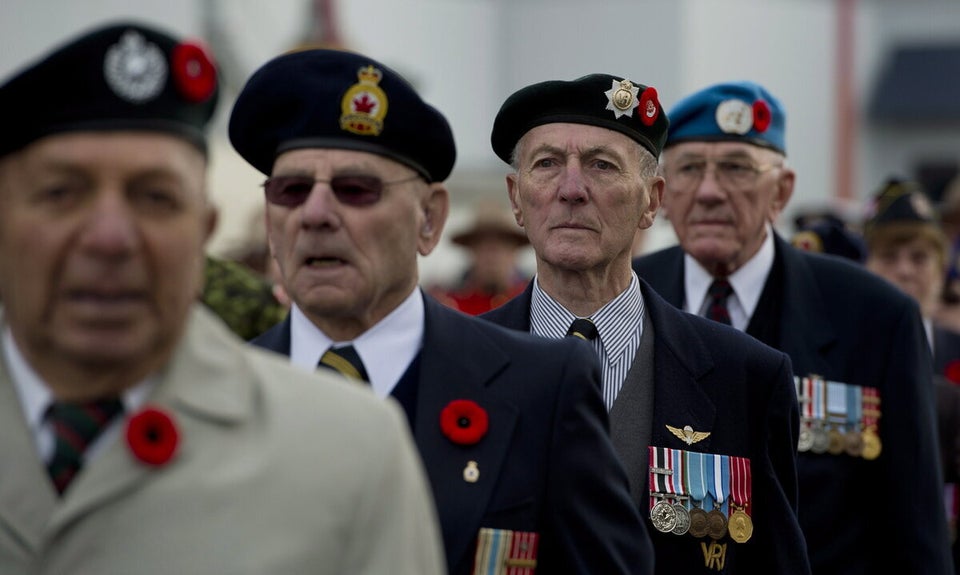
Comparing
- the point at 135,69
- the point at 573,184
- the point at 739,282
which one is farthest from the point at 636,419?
the point at 135,69

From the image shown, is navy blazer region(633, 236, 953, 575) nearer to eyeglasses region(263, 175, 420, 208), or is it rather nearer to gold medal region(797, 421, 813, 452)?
gold medal region(797, 421, 813, 452)

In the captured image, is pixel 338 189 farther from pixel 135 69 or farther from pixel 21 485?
pixel 21 485

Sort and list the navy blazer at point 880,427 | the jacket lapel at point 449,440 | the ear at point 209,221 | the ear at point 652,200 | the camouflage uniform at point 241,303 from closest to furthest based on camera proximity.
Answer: the ear at point 209,221
the jacket lapel at point 449,440
the ear at point 652,200
the navy blazer at point 880,427
the camouflage uniform at point 241,303

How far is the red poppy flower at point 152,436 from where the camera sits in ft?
8.44

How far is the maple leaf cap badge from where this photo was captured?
3.76m

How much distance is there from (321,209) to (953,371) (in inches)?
169

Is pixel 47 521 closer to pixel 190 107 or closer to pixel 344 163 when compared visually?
pixel 190 107

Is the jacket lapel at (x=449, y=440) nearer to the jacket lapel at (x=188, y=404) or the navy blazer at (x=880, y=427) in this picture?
the jacket lapel at (x=188, y=404)

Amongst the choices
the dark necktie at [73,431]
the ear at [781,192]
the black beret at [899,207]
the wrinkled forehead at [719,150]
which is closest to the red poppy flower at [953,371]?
the black beret at [899,207]

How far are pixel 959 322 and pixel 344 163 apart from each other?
632cm

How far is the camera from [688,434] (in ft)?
14.8

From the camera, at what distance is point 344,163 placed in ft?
12.3

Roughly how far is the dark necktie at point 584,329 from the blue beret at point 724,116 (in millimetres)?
1407

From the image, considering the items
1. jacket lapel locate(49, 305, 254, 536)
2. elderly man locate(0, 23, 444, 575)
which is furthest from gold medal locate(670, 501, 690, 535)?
jacket lapel locate(49, 305, 254, 536)
